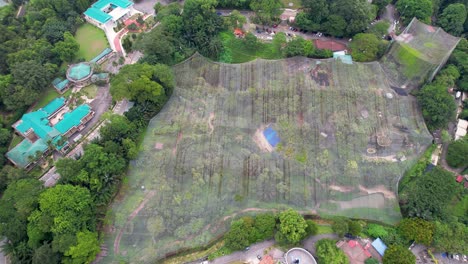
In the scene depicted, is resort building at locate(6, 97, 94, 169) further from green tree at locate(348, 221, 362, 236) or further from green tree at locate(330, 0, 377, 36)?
green tree at locate(330, 0, 377, 36)

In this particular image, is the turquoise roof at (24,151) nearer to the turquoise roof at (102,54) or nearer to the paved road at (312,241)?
the turquoise roof at (102,54)

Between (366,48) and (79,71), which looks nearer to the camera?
(79,71)

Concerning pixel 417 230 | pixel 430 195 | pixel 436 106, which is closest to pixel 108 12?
pixel 436 106

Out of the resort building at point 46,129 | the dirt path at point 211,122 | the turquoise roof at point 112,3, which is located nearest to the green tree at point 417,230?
the dirt path at point 211,122

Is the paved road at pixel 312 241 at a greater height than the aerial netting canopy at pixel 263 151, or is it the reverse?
the aerial netting canopy at pixel 263 151

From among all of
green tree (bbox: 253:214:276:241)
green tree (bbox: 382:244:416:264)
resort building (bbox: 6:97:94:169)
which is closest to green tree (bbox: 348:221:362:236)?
green tree (bbox: 382:244:416:264)

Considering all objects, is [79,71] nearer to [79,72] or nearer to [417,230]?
[79,72]
